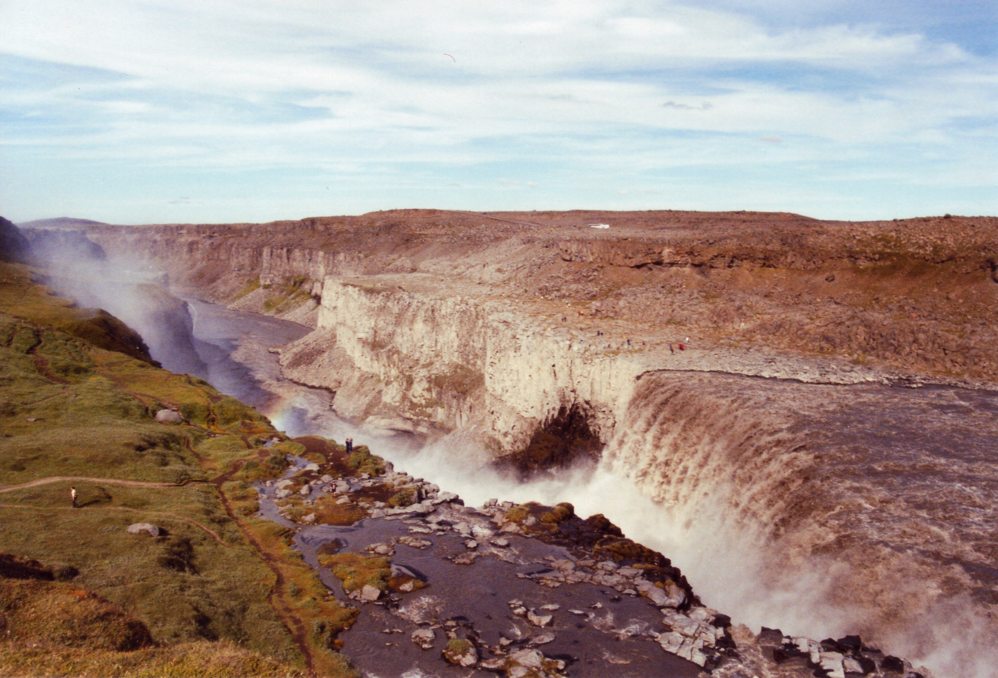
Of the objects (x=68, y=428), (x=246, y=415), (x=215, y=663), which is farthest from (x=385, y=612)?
(x=246, y=415)

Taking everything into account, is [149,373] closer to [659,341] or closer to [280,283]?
[659,341]

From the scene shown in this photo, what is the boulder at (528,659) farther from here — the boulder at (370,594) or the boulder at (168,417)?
the boulder at (168,417)

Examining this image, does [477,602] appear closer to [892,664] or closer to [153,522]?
[892,664]

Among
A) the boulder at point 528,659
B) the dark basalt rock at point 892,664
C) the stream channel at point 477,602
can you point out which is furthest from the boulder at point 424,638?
the dark basalt rock at point 892,664

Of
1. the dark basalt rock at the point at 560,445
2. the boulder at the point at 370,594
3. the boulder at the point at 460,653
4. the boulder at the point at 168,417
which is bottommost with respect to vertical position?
the boulder at the point at 370,594

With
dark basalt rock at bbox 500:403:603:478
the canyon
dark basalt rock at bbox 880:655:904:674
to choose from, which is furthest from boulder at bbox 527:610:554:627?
dark basalt rock at bbox 500:403:603:478
